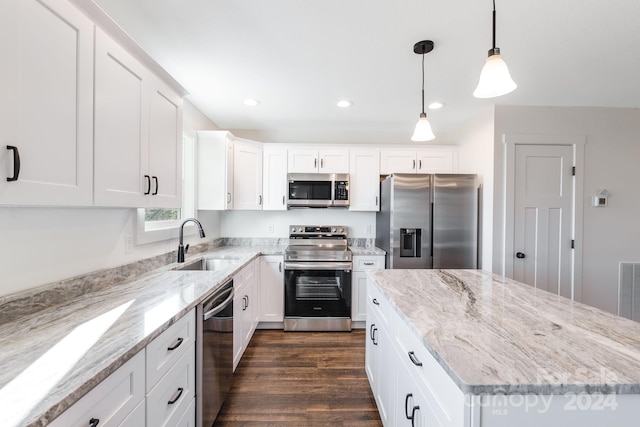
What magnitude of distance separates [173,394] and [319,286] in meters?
1.90

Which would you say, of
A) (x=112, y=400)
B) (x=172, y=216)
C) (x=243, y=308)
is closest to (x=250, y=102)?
(x=172, y=216)

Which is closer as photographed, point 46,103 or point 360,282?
point 46,103

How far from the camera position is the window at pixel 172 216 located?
6.38ft

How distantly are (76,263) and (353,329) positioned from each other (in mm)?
2598

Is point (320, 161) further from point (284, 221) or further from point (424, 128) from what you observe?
point (424, 128)

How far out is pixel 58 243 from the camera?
4.18 ft

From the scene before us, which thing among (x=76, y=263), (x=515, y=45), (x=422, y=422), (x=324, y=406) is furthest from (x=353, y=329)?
(x=515, y=45)

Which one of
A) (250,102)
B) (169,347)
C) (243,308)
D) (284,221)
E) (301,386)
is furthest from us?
(284,221)

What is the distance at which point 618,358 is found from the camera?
0.79 m

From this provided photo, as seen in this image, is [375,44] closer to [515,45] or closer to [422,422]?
[515,45]

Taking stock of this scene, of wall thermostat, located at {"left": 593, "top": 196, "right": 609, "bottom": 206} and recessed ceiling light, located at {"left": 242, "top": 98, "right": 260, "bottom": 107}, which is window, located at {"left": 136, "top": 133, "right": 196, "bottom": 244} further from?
wall thermostat, located at {"left": 593, "top": 196, "right": 609, "bottom": 206}

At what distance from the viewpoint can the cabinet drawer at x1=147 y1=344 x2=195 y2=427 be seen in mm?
1007

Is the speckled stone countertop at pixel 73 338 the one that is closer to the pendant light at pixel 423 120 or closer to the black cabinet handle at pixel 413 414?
the black cabinet handle at pixel 413 414

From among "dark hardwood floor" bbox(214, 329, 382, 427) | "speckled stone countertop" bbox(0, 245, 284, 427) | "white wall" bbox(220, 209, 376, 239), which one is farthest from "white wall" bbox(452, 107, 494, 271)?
"speckled stone countertop" bbox(0, 245, 284, 427)
